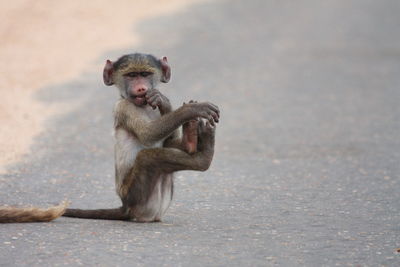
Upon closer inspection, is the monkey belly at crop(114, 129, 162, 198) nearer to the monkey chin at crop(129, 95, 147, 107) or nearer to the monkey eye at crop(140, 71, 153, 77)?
the monkey chin at crop(129, 95, 147, 107)

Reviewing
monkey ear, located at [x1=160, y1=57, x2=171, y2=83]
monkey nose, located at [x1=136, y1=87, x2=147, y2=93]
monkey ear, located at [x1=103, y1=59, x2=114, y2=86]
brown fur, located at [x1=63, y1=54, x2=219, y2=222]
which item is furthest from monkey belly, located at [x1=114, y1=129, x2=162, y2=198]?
monkey ear, located at [x1=160, y1=57, x2=171, y2=83]

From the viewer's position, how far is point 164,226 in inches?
268

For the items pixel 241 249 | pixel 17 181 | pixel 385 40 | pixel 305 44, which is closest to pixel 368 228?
pixel 241 249

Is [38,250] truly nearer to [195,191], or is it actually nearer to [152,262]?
[152,262]

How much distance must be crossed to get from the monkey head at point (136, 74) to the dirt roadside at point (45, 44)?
8.24ft

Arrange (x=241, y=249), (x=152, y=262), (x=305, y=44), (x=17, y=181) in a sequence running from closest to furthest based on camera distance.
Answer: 1. (x=152, y=262)
2. (x=241, y=249)
3. (x=17, y=181)
4. (x=305, y=44)

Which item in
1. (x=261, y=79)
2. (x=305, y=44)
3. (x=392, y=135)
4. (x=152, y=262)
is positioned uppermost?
(x=305, y=44)

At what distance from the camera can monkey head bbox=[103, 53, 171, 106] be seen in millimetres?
6805

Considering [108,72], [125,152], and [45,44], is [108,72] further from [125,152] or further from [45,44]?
[45,44]

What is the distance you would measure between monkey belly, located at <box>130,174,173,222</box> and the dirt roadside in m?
2.55

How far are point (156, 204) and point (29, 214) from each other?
1.04 meters

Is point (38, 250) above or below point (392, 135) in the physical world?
below

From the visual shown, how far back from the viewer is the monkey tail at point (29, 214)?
6445mm

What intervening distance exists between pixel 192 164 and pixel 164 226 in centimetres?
58
